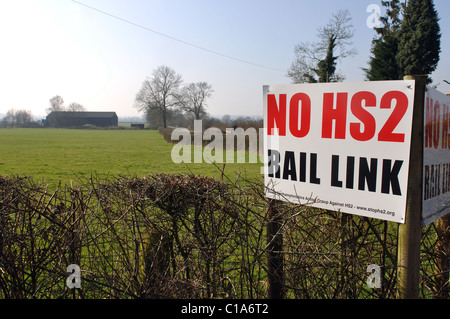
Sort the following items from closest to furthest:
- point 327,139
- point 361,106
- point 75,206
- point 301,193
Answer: point 361,106 → point 327,139 → point 301,193 → point 75,206

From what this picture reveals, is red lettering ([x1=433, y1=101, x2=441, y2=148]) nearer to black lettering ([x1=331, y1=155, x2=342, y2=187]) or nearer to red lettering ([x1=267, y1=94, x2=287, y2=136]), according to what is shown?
black lettering ([x1=331, y1=155, x2=342, y2=187])

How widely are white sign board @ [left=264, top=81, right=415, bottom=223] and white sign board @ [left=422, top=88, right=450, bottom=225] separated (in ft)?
0.56

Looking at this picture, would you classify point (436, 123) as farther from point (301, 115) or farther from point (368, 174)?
point (301, 115)

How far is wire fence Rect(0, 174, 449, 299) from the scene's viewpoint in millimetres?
2156

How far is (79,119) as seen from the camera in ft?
331

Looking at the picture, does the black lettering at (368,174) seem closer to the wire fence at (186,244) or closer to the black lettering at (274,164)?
the wire fence at (186,244)

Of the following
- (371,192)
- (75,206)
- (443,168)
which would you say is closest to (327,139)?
(371,192)

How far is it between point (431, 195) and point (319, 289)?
34.7 inches

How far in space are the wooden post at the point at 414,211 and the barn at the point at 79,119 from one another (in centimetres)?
10887

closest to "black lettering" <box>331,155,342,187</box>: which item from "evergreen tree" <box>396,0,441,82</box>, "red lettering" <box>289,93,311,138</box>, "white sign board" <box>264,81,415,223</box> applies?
"white sign board" <box>264,81,415,223</box>

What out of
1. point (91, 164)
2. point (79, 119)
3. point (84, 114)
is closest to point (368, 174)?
point (91, 164)

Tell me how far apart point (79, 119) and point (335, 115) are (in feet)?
357
